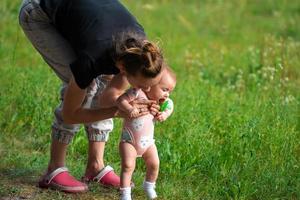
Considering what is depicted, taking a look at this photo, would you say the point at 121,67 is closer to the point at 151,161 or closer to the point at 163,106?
the point at 163,106

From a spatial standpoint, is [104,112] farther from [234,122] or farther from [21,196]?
[234,122]

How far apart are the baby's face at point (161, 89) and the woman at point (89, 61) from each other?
6 centimetres

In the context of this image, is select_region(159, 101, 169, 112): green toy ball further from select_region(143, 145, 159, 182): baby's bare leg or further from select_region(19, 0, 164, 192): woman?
select_region(143, 145, 159, 182): baby's bare leg

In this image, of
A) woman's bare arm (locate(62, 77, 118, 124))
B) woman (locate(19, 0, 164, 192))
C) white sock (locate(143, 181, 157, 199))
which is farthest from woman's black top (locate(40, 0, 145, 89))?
white sock (locate(143, 181, 157, 199))

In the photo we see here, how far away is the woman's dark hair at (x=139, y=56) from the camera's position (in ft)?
12.4

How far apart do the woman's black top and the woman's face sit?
128mm

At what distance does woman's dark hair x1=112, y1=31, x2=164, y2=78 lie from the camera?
379cm

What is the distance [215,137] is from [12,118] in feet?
5.17

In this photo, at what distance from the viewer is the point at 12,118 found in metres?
5.59

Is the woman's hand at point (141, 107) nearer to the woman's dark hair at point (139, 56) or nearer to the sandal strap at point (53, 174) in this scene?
the woman's dark hair at point (139, 56)

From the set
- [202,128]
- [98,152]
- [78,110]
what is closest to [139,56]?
[78,110]

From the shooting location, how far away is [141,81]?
3844mm

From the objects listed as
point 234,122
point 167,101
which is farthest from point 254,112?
point 167,101

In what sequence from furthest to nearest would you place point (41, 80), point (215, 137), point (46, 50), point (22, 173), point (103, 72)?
1. point (41, 80)
2. point (215, 137)
3. point (22, 173)
4. point (46, 50)
5. point (103, 72)
